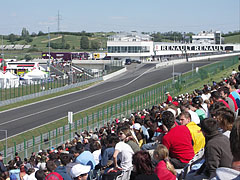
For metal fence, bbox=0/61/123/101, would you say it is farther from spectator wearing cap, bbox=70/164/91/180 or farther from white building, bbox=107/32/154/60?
white building, bbox=107/32/154/60

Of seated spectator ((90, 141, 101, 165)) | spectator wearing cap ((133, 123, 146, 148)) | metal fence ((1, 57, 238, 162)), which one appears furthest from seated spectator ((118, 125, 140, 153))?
metal fence ((1, 57, 238, 162))

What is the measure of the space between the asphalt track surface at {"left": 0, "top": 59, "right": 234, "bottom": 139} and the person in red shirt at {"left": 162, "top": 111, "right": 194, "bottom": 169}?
95.1ft

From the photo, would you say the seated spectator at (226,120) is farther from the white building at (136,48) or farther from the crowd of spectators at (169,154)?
the white building at (136,48)

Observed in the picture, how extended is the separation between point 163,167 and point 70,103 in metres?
45.3

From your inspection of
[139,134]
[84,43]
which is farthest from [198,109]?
[84,43]

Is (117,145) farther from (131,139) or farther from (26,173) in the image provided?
(26,173)

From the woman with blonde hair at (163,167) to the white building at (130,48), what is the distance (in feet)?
360

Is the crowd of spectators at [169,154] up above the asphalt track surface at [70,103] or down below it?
above

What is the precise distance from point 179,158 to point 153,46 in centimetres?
11566

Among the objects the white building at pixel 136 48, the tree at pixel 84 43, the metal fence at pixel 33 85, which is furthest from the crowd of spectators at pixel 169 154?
the tree at pixel 84 43

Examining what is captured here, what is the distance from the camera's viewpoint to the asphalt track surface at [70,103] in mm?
40938

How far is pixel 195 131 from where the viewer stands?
8.71m

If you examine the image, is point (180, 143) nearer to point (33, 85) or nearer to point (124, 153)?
point (124, 153)

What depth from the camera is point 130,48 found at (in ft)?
383
